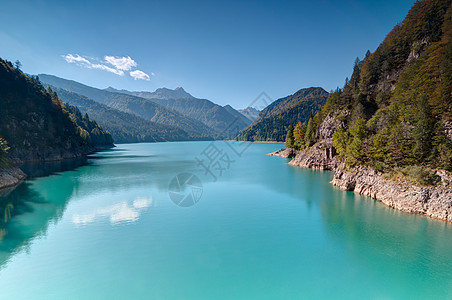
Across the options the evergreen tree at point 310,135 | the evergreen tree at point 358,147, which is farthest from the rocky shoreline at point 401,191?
the evergreen tree at point 310,135

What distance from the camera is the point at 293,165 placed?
5906cm

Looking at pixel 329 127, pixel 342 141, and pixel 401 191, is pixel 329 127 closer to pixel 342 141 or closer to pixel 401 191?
pixel 342 141

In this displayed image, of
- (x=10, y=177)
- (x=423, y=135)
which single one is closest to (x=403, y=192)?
(x=423, y=135)

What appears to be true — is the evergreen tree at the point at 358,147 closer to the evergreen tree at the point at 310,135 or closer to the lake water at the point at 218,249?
the lake water at the point at 218,249

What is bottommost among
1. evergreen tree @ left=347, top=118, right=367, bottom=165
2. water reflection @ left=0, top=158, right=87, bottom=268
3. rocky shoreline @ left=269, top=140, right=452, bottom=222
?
water reflection @ left=0, top=158, right=87, bottom=268

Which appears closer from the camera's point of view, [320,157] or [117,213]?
[117,213]

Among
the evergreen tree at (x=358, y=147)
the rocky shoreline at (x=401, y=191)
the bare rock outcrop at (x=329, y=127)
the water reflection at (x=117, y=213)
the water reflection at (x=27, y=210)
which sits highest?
the bare rock outcrop at (x=329, y=127)

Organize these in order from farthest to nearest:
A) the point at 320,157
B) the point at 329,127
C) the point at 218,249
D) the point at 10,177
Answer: the point at 329,127, the point at 320,157, the point at 10,177, the point at 218,249

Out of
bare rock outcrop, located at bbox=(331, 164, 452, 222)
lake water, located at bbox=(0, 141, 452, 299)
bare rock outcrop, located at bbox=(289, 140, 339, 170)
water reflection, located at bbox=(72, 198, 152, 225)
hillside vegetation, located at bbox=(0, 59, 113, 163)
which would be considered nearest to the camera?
lake water, located at bbox=(0, 141, 452, 299)

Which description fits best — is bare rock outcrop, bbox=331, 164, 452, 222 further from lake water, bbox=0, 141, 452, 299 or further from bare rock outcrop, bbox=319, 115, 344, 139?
bare rock outcrop, bbox=319, 115, 344, 139

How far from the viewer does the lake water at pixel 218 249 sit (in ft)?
37.6

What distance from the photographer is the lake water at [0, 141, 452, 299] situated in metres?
11.4

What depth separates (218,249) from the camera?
50.7 feet

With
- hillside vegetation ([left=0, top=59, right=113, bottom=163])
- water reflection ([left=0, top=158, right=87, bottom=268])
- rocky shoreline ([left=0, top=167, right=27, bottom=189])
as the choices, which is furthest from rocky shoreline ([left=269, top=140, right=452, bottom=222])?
hillside vegetation ([left=0, top=59, right=113, bottom=163])
